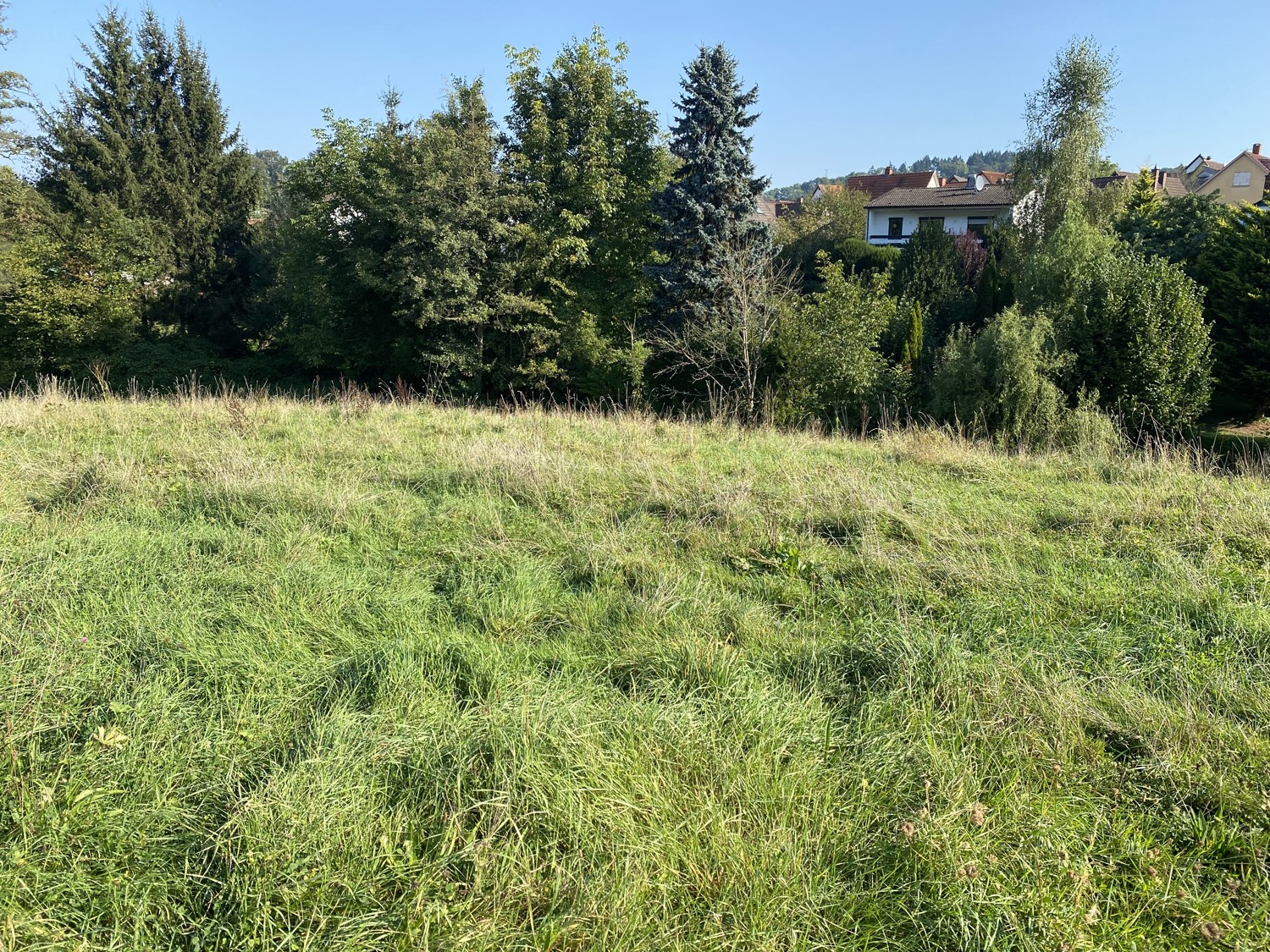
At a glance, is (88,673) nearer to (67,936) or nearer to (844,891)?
(67,936)

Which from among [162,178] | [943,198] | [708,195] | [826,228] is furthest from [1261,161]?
[162,178]

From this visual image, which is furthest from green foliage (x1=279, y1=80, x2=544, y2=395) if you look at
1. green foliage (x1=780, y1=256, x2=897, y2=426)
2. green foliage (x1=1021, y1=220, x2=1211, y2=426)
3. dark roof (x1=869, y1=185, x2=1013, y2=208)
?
dark roof (x1=869, y1=185, x2=1013, y2=208)

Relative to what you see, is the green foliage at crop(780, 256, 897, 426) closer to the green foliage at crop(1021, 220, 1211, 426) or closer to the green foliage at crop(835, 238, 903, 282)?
the green foliage at crop(1021, 220, 1211, 426)

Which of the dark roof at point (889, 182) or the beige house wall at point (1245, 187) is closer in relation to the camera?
the beige house wall at point (1245, 187)

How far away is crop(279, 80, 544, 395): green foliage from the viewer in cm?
1881

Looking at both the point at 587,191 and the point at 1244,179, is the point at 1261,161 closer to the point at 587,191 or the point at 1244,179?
the point at 1244,179

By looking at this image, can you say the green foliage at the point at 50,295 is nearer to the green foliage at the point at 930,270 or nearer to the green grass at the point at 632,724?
the green grass at the point at 632,724

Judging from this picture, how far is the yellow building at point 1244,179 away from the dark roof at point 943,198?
49.6 feet

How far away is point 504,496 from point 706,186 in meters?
15.2

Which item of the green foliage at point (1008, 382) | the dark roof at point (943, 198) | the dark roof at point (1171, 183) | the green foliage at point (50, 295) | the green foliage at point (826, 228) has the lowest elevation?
the green foliage at point (1008, 382)

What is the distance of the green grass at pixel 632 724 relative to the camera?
2.03 metres

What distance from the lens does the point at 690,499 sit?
5.64 meters

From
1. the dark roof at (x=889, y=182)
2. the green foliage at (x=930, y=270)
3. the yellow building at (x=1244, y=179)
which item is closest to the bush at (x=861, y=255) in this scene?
the green foliage at (x=930, y=270)

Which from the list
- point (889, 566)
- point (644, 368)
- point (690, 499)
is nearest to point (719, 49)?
point (644, 368)
